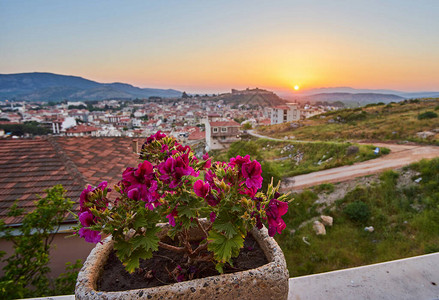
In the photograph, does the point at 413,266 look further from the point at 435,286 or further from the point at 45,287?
the point at 45,287

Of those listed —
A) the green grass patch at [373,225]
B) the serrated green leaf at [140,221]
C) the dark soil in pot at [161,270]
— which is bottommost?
the green grass patch at [373,225]

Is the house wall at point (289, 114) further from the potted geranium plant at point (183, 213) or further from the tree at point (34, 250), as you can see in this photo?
the potted geranium plant at point (183, 213)

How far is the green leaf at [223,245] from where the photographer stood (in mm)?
804

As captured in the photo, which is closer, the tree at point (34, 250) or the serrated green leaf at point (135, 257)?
the serrated green leaf at point (135, 257)

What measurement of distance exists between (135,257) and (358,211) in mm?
6562

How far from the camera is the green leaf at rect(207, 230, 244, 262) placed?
2.64 feet

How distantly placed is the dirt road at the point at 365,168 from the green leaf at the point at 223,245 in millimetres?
8098

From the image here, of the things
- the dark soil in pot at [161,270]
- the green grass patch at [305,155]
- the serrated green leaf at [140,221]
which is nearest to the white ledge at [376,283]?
the dark soil in pot at [161,270]

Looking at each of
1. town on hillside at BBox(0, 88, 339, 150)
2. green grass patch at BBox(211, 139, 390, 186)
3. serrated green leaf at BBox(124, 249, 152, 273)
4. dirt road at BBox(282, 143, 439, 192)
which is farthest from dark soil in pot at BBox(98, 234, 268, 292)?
dirt road at BBox(282, 143, 439, 192)

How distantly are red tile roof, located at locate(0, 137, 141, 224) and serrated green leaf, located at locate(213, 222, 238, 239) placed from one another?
2.67 metres

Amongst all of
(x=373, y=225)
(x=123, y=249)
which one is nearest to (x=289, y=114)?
(x=373, y=225)

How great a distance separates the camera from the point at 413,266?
1.57 m

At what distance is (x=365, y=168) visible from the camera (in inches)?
369

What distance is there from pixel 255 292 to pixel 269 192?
0.35 meters
